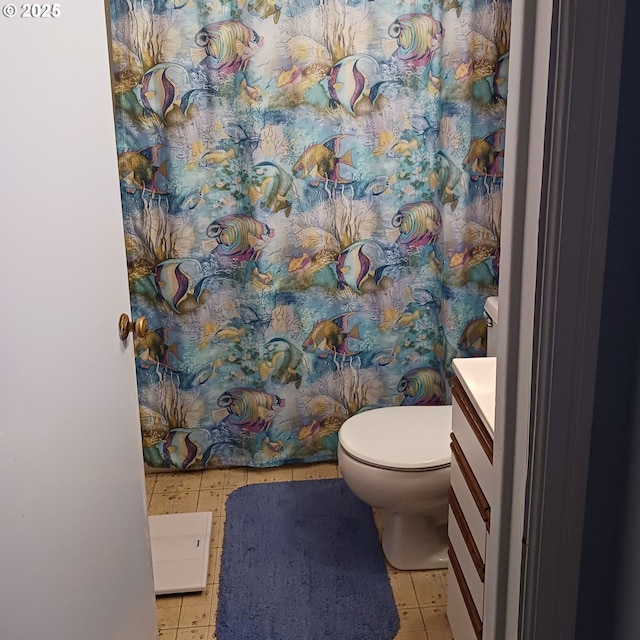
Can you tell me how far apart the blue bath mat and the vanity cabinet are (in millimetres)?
300

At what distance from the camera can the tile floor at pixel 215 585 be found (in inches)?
80.7

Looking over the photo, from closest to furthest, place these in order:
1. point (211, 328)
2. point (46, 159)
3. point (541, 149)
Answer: point (541, 149), point (46, 159), point (211, 328)

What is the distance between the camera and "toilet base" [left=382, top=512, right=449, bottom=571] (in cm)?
229

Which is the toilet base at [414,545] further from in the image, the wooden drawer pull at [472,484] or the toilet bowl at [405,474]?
the wooden drawer pull at [472,484]

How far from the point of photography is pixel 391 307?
277 cm

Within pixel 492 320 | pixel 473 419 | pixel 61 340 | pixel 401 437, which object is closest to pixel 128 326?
pixel 61 340

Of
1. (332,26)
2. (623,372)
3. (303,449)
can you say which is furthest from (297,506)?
(623,372)

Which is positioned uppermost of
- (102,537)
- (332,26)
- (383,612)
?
(332,26)

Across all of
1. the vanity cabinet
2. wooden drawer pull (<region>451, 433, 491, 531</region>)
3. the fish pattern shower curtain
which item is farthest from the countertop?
the fish pattern shower curtain

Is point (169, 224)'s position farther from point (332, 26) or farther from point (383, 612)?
point (383, 612)

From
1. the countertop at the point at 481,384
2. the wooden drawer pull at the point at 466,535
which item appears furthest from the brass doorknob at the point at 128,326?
the wooden drawer pull at the point at 466,535

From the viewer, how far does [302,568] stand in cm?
231

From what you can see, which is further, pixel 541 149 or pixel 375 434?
pixel 375 434

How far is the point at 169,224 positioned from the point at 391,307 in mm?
835
